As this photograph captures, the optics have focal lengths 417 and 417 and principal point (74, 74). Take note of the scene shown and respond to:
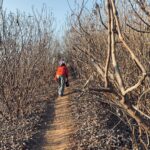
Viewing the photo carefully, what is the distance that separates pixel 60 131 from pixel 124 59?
10.4ft

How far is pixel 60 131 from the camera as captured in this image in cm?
1117

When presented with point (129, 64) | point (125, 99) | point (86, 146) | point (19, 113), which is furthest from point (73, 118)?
point (125, 99)

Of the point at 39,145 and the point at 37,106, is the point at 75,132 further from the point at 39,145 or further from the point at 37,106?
the point at 37,106

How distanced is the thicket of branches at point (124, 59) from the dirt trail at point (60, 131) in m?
1.32

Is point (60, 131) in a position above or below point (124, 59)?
below

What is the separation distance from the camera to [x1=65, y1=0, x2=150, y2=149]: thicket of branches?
89.8 inches

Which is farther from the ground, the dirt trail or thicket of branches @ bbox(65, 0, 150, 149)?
thicket of branches @ bbox(65, 0, 150, 149)

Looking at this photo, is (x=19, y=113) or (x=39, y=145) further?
(x=19, y=113)

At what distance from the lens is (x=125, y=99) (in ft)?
7.61

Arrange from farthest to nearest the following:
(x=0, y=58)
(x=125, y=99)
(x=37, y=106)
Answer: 1. (x=37, y=106)
2. (x=0, y=58)
3. (x=125, y=99)

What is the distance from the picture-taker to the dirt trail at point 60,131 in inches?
380

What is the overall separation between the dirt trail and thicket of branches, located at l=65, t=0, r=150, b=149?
4.33ft

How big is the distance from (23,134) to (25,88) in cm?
313

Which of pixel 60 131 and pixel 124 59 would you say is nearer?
pixel 124 59
